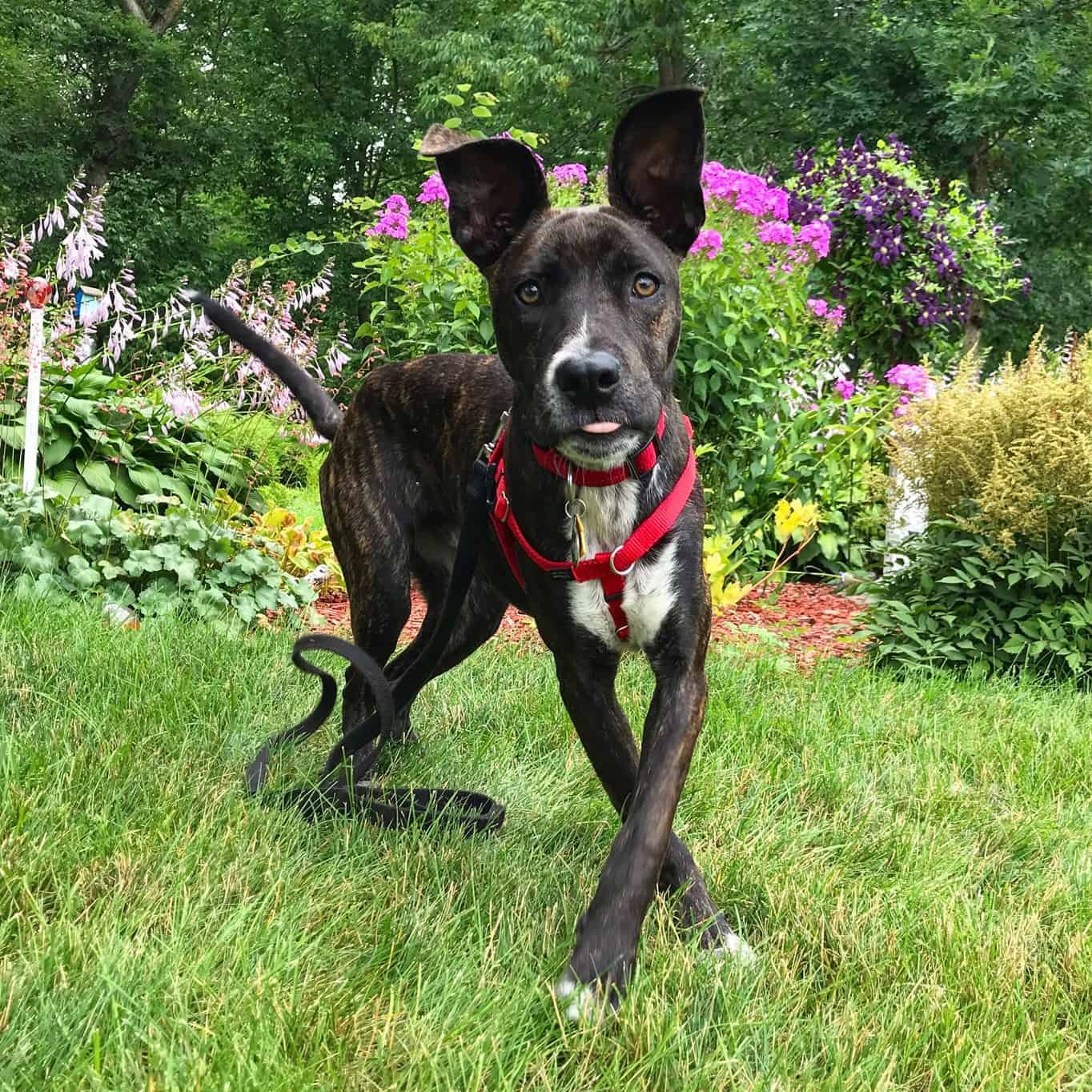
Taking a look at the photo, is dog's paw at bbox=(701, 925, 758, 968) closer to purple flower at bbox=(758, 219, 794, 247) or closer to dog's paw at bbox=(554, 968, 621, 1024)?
dog's paw at bbox=(554, 968, 621, 1024)

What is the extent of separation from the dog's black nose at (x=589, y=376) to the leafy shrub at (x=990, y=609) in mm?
3251

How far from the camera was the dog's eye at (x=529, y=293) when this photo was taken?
8.48 ft

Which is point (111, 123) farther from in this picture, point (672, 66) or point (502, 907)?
point (502, 907)

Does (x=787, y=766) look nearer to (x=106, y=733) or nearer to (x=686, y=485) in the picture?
(x=686, y=485)

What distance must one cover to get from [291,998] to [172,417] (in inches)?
211

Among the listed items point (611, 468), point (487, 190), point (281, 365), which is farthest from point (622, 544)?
point (281, 365)

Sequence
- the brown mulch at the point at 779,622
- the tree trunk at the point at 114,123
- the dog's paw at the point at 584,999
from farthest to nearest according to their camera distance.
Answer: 1. the tree trunk at the point at 114,123
2. the brown mulch at the point at 779,622
3. the dog's paw at the point at 584,999

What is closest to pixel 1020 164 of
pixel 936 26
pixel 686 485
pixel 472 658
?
pixel 936 26

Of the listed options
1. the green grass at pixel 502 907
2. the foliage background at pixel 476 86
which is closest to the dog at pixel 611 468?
the green grass at pixel 502 907

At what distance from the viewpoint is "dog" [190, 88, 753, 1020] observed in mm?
2307

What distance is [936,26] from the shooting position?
16906 millimetres

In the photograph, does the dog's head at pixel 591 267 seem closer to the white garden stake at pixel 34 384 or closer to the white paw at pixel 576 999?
the white paw at pixel 576 999

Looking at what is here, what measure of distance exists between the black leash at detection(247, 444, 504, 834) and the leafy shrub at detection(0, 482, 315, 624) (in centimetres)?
223

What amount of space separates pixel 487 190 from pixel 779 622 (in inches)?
149
